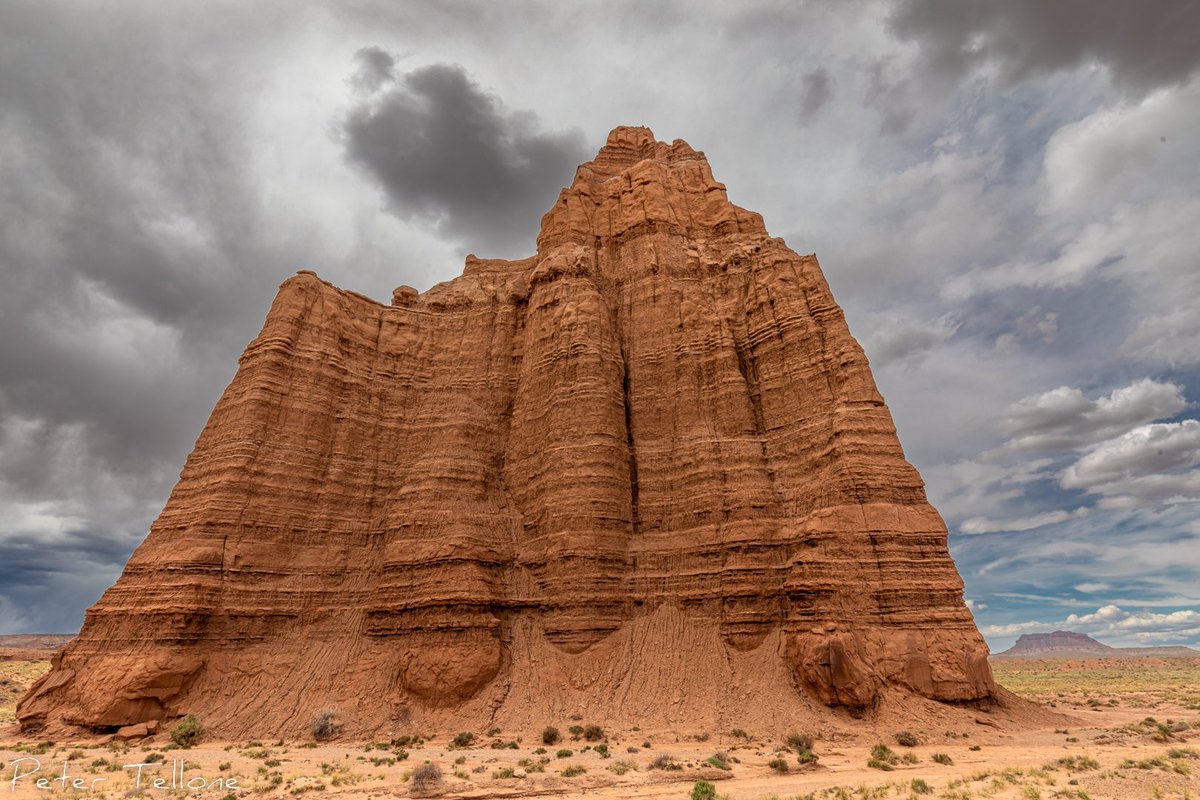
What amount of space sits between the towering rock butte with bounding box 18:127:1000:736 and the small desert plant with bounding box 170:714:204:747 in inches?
60.0

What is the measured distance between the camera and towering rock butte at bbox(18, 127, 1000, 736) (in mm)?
31625

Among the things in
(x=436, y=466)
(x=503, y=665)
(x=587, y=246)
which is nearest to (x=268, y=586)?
(x=436, y=466)

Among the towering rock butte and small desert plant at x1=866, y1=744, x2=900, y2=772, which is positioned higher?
the towering rock butte

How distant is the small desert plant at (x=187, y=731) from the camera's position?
29.1 metres

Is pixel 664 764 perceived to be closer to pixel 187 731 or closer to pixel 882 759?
pixel 882 759

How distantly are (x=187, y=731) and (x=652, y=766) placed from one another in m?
21.8

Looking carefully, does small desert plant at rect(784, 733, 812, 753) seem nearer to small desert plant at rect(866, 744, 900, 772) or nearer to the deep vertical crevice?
small desert plant at rect(866, 744, 900, 772)

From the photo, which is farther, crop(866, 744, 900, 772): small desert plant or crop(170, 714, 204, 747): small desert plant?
crop(170, 714, 204, 747): small desert plant

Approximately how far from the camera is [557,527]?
126 feet

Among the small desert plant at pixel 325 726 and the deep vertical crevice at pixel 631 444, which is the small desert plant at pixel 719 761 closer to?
the deep vertical crevice at pixel 631 444

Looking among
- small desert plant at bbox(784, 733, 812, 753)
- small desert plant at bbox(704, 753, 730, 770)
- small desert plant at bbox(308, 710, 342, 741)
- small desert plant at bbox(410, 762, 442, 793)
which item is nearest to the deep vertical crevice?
small desert plant at bbox(784, 733, 812, 753)

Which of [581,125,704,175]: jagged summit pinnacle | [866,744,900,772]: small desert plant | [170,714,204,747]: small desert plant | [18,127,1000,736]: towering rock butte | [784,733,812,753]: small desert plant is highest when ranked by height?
[581,125,704,175]: jagged summit pinnacle

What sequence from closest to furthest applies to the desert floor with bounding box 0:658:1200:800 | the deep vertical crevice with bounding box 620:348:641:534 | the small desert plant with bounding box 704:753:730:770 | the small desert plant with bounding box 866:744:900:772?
1. the desert floor with bounding box 0:658:1200:800
2. the small desert plant with bounding box 866:744:900:772
3. the small desert plant with bounding box 704:753:730:770
4. the deep vertical crevice with bounding box 620:348:641:534

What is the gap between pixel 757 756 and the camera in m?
25.4
